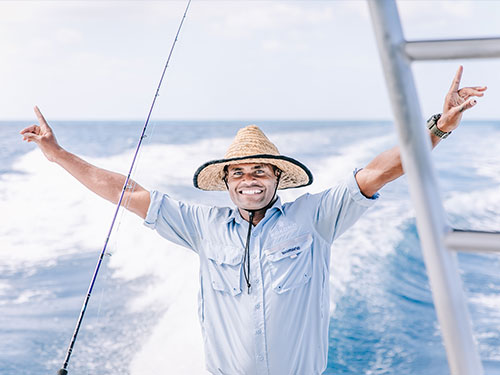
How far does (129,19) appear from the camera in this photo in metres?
16.3

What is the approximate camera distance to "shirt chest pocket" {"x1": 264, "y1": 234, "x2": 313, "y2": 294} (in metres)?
1.88

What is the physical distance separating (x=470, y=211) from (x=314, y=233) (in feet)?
16.3

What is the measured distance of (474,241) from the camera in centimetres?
58

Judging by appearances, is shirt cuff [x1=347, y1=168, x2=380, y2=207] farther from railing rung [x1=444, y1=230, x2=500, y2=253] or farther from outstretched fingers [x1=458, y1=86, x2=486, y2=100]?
railing rung [x1=444, y1=230, x2=500, y2=253]

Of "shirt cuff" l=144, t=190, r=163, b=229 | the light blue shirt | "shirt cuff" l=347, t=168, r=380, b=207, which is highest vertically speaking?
"shirt cuff" l=144, t=190, r=163, b=229

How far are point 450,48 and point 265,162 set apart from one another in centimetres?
148

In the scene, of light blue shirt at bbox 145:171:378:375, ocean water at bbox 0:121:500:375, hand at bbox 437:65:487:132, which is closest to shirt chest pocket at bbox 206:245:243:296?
light blue shirt at bbox 145:171:378:375

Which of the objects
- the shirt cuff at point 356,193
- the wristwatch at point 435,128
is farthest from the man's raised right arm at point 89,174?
the wristwatch at point 435,128

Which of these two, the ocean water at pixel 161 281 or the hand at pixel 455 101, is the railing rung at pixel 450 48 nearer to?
the hand at pixel 455 101

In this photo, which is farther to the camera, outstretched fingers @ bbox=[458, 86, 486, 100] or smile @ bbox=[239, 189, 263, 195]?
smile @ bbox=[239, 189, 263, 195]

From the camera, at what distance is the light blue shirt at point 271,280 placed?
1.87 m

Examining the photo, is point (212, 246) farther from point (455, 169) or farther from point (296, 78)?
point (296, 78)

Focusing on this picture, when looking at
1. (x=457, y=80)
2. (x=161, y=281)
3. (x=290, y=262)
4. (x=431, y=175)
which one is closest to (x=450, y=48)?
(x=431, y=175)

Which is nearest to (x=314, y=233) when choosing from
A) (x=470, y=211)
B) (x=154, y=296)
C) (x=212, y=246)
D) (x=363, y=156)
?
(x=212, y=246)
